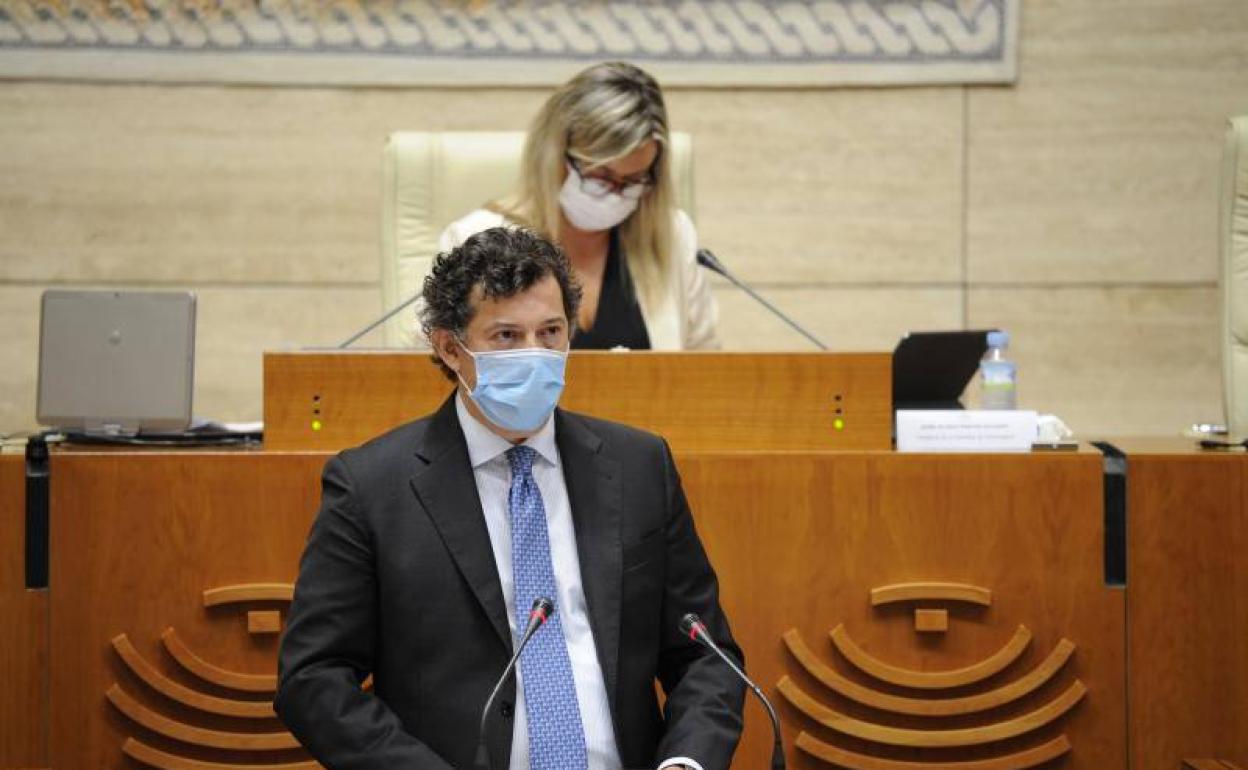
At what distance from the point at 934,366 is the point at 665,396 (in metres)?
0.61

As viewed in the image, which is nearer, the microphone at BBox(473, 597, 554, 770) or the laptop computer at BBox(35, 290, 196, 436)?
the microphone at BBox(473, 597, 554, 770)

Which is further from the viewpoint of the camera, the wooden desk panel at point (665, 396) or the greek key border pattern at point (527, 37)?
the greek key border pattern at point (527, 37)

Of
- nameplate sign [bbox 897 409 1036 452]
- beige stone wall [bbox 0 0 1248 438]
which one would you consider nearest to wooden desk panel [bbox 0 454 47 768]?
nameplate sign [bbox 897 409 1036 452]

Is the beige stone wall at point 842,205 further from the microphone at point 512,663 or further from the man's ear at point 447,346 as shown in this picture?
the microphone at point 512,663

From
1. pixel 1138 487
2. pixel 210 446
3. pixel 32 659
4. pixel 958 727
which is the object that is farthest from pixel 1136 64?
pixel 32 659

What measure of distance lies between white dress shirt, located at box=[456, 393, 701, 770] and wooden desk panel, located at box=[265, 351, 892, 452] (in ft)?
2.08

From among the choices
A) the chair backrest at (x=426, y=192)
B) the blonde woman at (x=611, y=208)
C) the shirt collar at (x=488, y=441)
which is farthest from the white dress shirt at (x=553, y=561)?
the chair backrest at (x=426, y=192)

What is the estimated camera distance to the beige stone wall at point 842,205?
4676mm

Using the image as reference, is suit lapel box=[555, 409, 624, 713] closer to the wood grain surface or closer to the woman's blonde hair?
the wood grain surface

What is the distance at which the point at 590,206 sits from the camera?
3389mm

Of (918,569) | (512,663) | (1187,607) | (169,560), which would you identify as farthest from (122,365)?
(1187,607)

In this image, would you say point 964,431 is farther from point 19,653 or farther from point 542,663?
point 19,653

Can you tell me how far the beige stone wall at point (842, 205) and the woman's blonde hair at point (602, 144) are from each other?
125 centimetres

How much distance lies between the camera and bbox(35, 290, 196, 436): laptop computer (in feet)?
9.45
